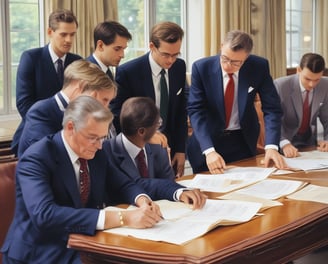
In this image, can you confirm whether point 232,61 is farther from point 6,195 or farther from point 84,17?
point 84,17

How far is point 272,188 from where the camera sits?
2.99 m

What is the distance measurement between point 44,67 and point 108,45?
0.45 m

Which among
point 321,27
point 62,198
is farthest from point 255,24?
point 62,198

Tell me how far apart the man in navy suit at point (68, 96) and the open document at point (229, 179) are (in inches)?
26.4

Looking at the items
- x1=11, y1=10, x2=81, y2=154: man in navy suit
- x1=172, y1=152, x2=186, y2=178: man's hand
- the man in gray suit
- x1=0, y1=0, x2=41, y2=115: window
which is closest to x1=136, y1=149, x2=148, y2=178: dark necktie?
x1=172, y1=152, x2=186, y2=178: man's hand

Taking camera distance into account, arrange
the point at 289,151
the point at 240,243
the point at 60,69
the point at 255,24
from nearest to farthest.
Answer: the point at 240,243 < the point at 289,151 < the point at 60,69 < the point at 255,24

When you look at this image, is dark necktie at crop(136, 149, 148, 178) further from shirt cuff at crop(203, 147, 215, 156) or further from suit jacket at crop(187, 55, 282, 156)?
suit jacket at crop(187, 55, 282, 156)

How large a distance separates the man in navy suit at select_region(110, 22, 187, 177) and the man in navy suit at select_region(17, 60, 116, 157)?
2.67ft

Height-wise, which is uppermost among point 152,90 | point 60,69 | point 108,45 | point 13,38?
point 13,38

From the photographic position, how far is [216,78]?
3795 millimetres

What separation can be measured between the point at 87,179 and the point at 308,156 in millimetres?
1813

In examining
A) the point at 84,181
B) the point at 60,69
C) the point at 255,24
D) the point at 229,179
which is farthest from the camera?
the point at 255,24

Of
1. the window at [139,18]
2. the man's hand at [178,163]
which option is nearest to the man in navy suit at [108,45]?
the man's hand at [178,163]

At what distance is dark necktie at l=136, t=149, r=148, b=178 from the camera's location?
295 cm
